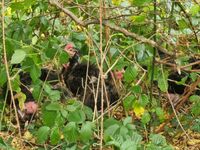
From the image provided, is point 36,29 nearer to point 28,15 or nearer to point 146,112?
point 28,15

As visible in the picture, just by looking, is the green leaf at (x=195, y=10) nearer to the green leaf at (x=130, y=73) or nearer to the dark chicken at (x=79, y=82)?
the green leaf at (x=130, y=73)

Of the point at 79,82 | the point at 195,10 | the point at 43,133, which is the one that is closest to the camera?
the point at 43,133

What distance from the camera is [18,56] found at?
1547 millimetres

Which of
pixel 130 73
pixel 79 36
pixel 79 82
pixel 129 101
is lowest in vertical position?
pixel 79 82

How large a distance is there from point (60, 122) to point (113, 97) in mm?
1112

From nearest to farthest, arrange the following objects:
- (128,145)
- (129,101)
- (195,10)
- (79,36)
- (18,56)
Answer: (128,145) → (18,56) → (129,101) → (79,36) → (195,10)

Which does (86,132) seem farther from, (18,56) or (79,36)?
(79,36)

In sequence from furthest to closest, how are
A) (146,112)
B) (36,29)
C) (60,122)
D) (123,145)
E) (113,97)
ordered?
(113,97), (36,29), (146,112), (60,122), (123,145)

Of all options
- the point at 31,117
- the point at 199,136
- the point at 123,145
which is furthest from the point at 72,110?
the point at 199,136

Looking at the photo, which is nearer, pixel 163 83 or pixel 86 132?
pixel 86 132

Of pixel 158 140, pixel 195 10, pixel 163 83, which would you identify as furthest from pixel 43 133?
pixel 195 10

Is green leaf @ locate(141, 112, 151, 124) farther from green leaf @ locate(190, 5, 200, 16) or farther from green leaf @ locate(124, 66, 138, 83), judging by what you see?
green leaf @ locate(190, 5, 200, 16)

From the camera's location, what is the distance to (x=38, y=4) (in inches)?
79.1

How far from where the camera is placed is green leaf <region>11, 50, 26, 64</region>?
5.05 feet
